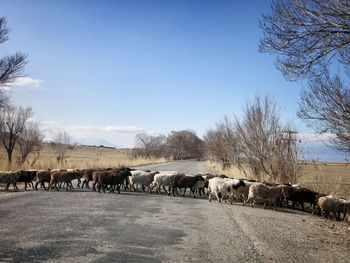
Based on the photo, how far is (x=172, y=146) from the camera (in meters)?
122

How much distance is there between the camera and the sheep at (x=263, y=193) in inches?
727

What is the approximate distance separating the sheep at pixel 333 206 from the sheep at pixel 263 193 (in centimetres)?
202

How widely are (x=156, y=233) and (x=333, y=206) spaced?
30.6 ft

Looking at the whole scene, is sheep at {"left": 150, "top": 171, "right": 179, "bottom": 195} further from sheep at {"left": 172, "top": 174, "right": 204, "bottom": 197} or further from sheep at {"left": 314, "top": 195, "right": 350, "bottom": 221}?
sheep at {"left": 314, "top": 195, "right": 350, "bottom": 221}

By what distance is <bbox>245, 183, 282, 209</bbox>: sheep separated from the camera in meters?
18.5

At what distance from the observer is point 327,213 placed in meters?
17.6

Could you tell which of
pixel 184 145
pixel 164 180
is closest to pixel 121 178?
pixel 164 180

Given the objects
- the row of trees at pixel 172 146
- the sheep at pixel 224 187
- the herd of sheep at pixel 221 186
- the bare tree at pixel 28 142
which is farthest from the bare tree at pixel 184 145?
the sheep at pixel 224 187

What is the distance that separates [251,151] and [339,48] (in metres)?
17.7

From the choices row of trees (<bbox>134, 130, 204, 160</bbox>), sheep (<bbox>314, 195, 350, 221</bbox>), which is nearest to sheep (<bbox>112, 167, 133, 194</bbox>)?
sheep (<bbox>314, 195, 350, 221</bbox>)

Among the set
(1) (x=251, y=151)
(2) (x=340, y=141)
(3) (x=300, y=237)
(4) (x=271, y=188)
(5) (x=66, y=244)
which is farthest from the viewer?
(1) (x=251, y=151)

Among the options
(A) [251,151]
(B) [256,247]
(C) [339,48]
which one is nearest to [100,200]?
(B) [256,247]

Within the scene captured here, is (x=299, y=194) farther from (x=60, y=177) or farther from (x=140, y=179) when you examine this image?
(x=60, y=177)

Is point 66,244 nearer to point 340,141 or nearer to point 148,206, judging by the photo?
point 148,206
